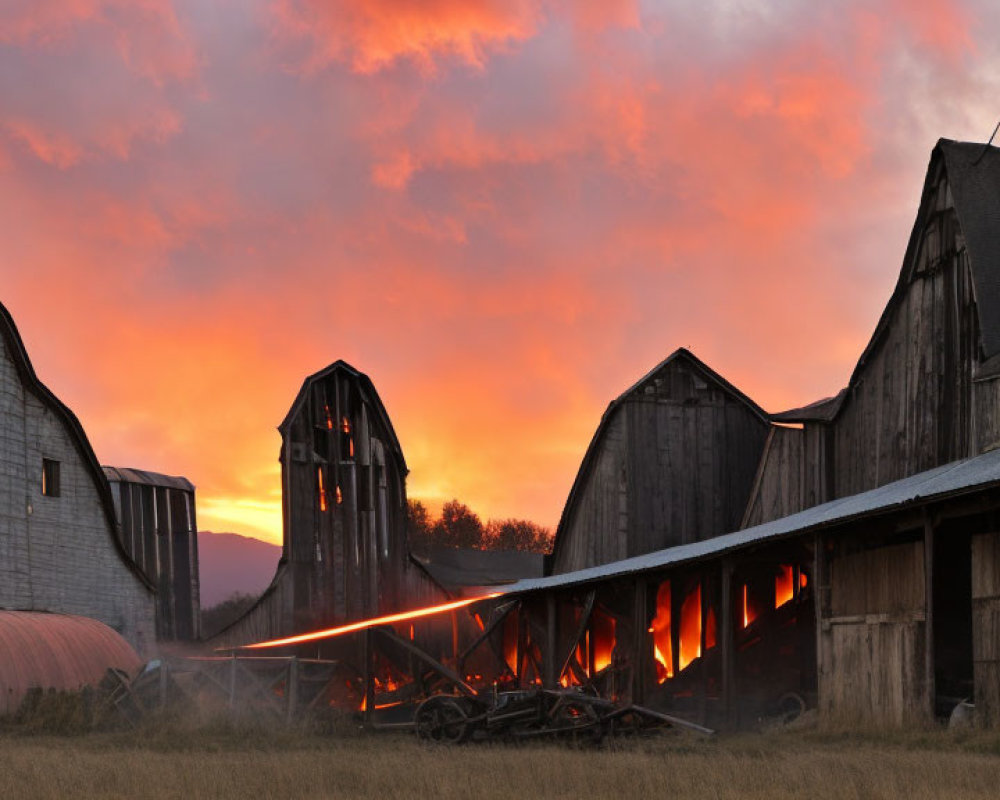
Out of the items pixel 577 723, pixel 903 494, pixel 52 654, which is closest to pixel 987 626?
A: pixel 903 494

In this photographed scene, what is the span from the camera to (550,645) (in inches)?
1474

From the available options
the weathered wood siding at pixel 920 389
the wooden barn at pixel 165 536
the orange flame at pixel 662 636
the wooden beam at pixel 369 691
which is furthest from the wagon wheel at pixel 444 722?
the wooden barn at pixel 165 536

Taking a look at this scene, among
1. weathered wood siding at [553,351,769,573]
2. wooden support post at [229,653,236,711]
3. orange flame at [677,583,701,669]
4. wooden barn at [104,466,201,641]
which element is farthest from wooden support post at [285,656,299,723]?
wooden barn at [104,466,201,641]

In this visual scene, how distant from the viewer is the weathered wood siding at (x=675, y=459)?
148ft

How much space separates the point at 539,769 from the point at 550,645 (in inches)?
701

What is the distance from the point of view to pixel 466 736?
2503 cm

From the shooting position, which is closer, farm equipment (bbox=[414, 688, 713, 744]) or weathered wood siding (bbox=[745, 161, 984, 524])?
farm equipment (bbox=[414, 688, 713, 744])

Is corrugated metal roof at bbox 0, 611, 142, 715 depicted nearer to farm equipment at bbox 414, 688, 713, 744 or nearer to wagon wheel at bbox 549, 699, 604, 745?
farm equipment at bbox 414, 688, 713, 744

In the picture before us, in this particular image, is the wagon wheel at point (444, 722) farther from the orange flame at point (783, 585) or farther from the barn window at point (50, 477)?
the barn window at point (50, 477)

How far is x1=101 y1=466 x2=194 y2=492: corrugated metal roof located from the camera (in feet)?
166

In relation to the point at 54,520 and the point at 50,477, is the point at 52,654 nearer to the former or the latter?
the point at 54,520

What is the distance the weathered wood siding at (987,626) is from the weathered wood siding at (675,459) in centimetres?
2231

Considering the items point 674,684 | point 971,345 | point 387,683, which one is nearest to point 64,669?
point 387,683

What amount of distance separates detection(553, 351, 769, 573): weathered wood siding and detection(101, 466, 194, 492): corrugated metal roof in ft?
53.5
